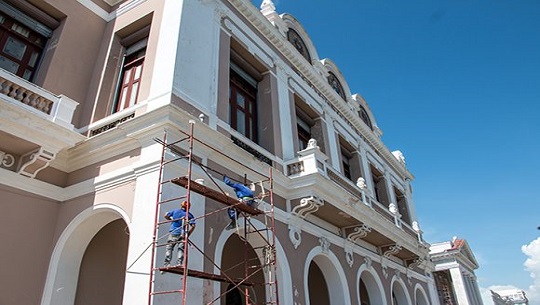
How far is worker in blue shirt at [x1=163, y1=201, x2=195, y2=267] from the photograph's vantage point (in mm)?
5621

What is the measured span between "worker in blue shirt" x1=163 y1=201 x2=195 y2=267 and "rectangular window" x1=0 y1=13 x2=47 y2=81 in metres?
5.15

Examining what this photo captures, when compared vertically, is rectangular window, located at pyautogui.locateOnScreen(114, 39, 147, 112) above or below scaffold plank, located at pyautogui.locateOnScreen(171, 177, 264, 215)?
above

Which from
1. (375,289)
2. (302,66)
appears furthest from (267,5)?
(375,289)

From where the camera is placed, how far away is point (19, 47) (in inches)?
336

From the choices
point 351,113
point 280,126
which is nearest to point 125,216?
point 280,126

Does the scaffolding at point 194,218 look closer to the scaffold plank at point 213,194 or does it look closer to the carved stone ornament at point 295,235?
the scaffold plank at point 213,194

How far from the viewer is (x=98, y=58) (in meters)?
9.48

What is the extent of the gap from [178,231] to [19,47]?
5944 millimetres

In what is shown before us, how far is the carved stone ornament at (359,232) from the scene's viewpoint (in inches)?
465

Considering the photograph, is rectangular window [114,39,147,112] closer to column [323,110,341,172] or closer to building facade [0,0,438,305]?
building facade [0,0,438,305]

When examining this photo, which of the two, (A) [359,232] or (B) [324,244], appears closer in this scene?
(B) [324,244]

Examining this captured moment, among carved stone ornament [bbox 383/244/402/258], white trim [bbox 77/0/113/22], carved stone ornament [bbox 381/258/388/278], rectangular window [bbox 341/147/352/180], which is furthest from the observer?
rectangular window [bbox 341/147/352/180]

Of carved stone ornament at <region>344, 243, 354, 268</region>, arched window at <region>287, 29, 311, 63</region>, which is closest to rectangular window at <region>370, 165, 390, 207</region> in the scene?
arched window at <region>287, 29, 311, 63</region>

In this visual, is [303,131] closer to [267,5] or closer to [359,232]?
[359,232]
